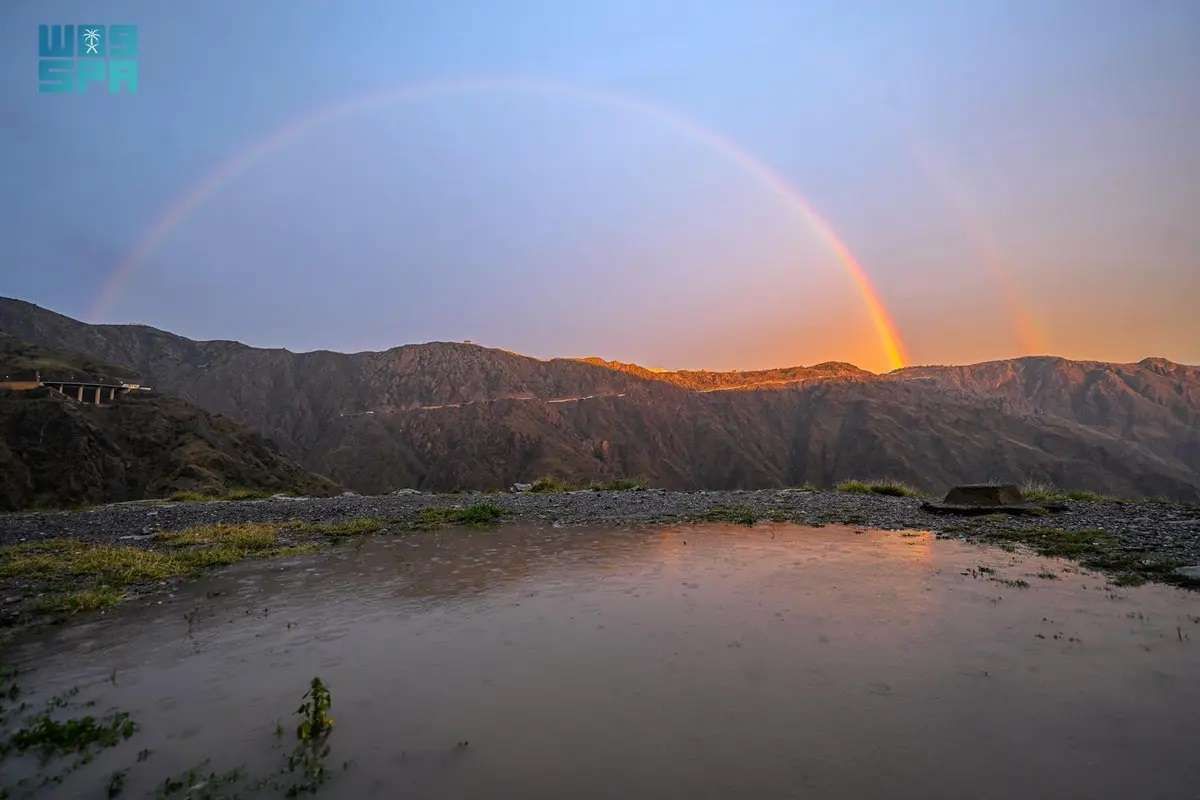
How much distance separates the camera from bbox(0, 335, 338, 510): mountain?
4341 centimetres

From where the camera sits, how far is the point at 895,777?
15.3 ft

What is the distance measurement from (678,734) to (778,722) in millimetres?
963

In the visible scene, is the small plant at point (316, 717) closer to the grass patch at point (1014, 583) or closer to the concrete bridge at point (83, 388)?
Answer: the grass patch at point (1014, 583)

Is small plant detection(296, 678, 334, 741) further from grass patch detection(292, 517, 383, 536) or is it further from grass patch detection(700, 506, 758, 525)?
grass patch detection(700, 506, 758, 525)

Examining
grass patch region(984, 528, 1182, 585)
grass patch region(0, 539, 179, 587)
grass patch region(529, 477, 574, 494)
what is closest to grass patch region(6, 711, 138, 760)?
grass patch region(0, 539, 179, 587)

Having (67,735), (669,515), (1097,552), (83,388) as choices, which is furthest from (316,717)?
(83,388)

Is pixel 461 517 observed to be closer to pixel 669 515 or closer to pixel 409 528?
pixel 409 528

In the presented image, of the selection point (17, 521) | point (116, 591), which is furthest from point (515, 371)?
point (116, 591)

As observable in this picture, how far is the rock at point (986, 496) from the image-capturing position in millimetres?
19609

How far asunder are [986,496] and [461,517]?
694 inches

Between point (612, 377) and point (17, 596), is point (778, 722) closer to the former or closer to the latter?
point (17, 596)

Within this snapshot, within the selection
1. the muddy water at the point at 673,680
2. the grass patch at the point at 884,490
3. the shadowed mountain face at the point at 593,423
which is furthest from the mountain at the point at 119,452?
the grass patch at the point at 884,490

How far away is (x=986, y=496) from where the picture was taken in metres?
19.9

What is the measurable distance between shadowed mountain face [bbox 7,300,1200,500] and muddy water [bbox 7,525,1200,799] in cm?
8329
